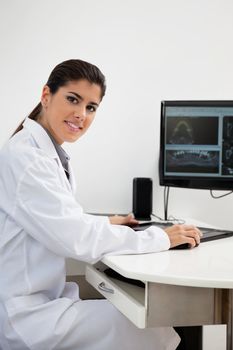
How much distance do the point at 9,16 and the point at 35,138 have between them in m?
0.98

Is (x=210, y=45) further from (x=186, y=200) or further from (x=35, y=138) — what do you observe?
(x=35, y=138)

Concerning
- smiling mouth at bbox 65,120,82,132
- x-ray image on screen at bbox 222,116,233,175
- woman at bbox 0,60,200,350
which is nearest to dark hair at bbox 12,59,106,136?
smiling mouth at bbox 65,120,82,132

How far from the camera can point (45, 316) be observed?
4.57 feet

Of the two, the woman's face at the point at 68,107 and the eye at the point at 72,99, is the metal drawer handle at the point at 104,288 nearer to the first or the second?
the woman's face at the point at 68,107

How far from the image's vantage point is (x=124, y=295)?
4.35ft

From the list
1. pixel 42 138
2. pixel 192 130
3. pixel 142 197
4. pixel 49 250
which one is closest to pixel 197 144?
pixel 192 130

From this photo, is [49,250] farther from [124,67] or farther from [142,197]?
[124,67]

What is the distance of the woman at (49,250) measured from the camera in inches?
54.3

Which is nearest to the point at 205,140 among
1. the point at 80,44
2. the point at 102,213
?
the point at 102,213

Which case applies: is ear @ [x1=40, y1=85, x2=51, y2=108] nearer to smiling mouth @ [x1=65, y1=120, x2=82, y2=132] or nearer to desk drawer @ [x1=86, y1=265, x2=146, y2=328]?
smiling mouth @ [x1=65, y1=120, x2=82, y2=132]

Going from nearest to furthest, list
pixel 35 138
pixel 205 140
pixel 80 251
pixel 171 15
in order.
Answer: pixel 80 251 < pixel 35 138 < pixel 205 140 < pixel 171 15

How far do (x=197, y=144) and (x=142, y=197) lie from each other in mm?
382

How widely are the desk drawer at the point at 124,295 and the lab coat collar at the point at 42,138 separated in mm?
420

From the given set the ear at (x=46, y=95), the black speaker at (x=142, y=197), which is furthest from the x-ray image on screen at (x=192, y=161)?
the ear at (x=46, y=95)
